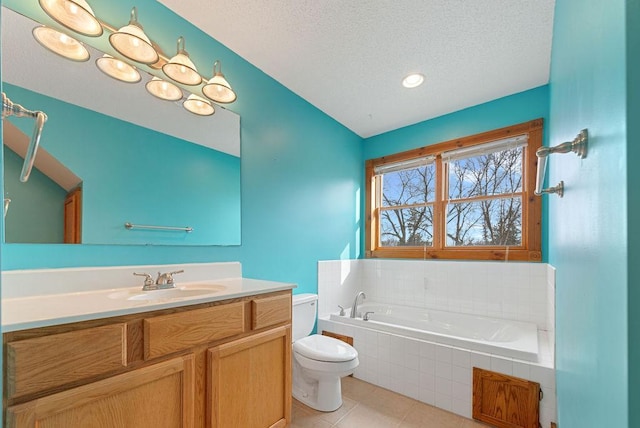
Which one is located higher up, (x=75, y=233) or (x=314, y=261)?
(x=75, y=233)

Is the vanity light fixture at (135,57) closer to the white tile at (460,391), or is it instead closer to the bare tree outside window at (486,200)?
the bare tree outside window at (486,200)

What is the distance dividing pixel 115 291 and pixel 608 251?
1785 mm

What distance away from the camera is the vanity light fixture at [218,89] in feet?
6.08

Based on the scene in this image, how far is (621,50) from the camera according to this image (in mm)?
480

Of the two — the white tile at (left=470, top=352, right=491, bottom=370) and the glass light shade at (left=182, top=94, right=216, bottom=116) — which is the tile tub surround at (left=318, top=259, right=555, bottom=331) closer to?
the white tile at (left=470, top=352, right=491, bottom=370)

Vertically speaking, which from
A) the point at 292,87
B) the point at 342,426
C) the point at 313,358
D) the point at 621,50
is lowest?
the point at 342,426

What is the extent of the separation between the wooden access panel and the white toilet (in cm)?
83

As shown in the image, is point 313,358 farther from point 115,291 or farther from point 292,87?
point 292,87

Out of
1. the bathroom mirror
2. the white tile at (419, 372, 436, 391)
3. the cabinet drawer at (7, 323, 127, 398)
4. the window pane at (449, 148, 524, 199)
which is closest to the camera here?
the cabinet drawer at (7, 323, 127, 398)

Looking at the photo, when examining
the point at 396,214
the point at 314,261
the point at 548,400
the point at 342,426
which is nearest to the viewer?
the point at 548,400

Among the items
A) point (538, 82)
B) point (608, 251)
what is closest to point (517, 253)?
point (538, 82)

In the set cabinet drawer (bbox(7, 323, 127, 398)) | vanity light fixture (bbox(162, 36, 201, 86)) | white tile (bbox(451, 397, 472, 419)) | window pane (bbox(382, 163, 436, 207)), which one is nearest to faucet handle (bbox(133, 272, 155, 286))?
cabinet drawer (bbox(7, 323, 127, 398))

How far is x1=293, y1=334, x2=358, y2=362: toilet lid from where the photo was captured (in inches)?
75.4

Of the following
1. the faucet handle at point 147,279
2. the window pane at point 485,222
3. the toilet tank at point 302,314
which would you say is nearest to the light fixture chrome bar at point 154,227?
the faucet handle at point 147,279
